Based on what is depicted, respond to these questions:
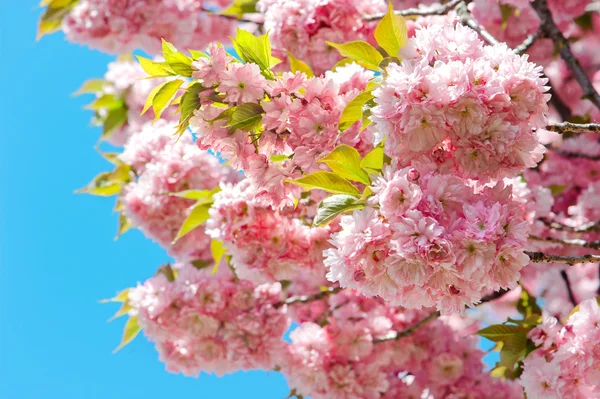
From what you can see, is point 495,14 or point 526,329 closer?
point 526,329

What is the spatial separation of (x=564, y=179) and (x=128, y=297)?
2.05 meters

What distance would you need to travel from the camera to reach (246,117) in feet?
4.88

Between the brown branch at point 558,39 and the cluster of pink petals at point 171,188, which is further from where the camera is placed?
the cluster of pink petals at point 171,188

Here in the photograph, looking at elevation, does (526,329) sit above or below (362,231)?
below

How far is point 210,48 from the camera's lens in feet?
4.83

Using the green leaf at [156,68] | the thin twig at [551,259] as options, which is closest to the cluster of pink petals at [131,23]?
the green leaf at [156,68]

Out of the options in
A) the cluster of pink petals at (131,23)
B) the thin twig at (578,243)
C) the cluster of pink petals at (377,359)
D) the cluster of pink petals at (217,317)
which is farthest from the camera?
the cluster of pink petals at (131,23)

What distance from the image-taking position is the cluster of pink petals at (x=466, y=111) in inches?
51.8

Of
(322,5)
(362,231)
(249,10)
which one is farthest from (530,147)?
(249,10)

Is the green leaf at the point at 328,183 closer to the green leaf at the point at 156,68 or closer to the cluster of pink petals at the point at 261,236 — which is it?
the green leaf at the point at 156,68

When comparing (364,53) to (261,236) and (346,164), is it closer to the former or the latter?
(346,164)

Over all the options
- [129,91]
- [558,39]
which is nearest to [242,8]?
[129,91]

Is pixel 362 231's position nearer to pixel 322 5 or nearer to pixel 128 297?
pixel 322 5

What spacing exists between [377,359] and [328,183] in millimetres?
1697
